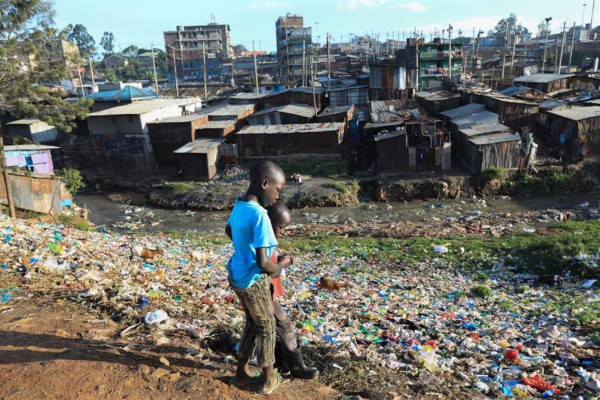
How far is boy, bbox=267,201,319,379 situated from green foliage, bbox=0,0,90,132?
1052 centimetres

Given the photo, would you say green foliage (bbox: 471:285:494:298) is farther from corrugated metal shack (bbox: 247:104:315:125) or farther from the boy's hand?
corrugated metal shack (bbox: 247:104:315:125)

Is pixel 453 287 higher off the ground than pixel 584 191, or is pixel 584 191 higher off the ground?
pixel 453 287

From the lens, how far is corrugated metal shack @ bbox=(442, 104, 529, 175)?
18.7 metres

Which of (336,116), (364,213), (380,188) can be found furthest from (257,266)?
(336,116)

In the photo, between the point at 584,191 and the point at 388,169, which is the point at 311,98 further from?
the point at 584,191

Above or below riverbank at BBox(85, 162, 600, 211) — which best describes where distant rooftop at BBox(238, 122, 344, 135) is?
above

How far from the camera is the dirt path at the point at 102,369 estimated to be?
3.12m

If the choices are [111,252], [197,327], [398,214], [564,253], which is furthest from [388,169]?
[197,327]

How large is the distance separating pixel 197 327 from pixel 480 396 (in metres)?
2.73

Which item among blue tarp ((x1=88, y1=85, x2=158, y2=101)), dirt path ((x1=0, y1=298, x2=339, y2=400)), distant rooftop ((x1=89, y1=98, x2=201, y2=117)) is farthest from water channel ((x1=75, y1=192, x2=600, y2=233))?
dirt path ((x1=0, y1=298, x2=339, y2=400))

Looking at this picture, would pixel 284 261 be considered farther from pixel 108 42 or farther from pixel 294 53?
pixel 108 42

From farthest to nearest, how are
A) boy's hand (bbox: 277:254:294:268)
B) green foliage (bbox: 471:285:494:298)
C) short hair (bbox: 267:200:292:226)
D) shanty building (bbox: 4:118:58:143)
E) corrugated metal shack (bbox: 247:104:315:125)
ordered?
1. shanty building (bbox: 4:118:58:143)
2. corrugated metal shack (bbox: 247:104:315:125)
3. green foliage (bbox: 471:285:494:298)
4. short hair (bbox: 267:200:292:226)
5. boy's hand (bbox: 277:254:294:268)

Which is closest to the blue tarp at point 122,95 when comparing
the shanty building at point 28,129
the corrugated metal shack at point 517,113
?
the shanty building at point 28,129

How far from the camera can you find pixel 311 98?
3047 cm
